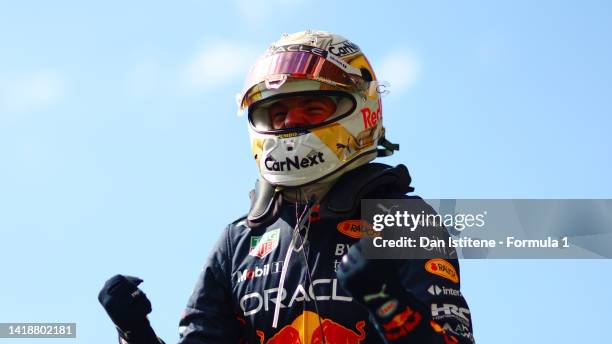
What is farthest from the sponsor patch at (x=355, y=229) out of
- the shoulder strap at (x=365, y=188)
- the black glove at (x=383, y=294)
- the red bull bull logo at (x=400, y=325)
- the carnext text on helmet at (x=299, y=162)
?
the red bull bull logo at (x=400, y=325)

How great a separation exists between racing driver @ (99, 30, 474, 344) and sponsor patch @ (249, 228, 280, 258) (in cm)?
1

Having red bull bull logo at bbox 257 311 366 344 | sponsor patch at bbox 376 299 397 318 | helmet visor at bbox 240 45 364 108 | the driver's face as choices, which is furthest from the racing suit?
helmet visor at bbox 240 45 364 108

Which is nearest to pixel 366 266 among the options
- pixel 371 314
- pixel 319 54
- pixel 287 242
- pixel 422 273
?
pixel 371 314

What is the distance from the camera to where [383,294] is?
26.5 ft

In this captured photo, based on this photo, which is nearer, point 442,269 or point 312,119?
point 442,269

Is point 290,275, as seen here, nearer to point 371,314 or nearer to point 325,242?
point 325,242

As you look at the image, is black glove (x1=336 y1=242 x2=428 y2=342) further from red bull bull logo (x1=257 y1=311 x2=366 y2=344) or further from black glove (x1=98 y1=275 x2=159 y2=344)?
black glove (x1=98 y1=275 x2=159 y2=344)

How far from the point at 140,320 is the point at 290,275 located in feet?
4.33

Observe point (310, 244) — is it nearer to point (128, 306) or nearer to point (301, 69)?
point (128, 306)

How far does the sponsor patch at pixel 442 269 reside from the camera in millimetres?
9133

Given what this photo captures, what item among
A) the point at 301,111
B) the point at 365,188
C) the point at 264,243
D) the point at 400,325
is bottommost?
the point at 400,325

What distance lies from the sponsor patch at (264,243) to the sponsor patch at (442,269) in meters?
1.37

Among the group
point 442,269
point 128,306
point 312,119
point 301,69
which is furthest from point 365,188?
point 128,306

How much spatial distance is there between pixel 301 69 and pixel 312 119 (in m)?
0.46
